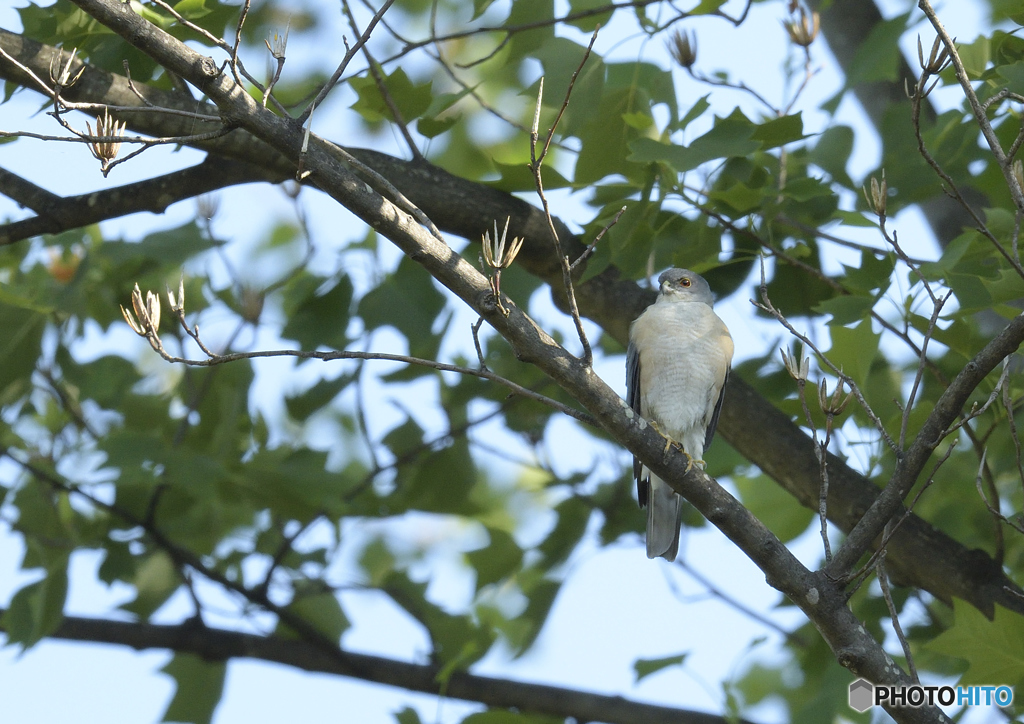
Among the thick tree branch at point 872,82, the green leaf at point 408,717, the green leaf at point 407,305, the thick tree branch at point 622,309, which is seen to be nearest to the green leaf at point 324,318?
the green leaf at point 407,305

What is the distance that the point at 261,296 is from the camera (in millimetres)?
5602

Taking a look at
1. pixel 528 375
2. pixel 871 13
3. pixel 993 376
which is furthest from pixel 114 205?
pixel 871 13

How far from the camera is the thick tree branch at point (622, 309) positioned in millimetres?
3916

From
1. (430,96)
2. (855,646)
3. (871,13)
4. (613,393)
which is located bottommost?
(855,646)

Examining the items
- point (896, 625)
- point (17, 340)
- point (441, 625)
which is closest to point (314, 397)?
point (441, 625)

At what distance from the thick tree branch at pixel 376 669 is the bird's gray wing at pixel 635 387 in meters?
1.17

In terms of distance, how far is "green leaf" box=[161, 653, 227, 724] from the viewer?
5582mm

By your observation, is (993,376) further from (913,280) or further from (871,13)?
(871,13)

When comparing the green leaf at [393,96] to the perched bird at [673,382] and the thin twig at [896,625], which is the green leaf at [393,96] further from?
the thin twig at [896,625]

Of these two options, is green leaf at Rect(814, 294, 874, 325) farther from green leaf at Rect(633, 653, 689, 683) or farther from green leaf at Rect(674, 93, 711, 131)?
green leaf at Rect(633, 653, 689, 683)

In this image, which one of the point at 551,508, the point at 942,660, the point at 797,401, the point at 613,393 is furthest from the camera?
the point at 551,508

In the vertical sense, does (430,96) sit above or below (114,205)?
Result: above

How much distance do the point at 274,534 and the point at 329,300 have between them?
148 cm

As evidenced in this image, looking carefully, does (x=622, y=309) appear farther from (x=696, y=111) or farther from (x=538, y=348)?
(x=538, y=348)
